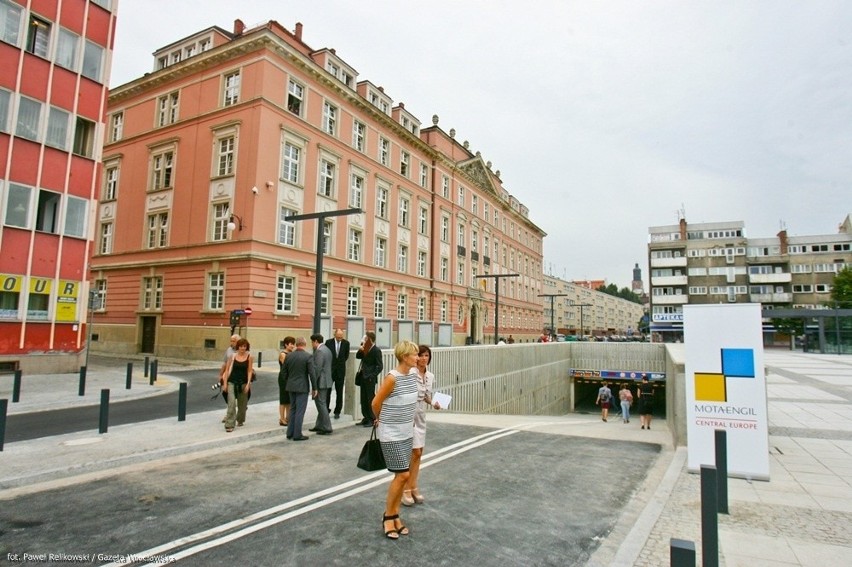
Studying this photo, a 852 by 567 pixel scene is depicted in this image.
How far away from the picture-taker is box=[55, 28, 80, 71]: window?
62.4ft

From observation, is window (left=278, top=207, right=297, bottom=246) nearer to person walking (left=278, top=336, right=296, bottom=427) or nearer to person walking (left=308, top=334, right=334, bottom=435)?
person walking (left=278, top=336, right=296, bottom=427)

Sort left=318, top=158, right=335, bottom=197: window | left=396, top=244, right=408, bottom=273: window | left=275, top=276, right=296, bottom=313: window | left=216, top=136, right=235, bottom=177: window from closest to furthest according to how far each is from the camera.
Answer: left=275, top=276, right=296, bottom=313: window < left=216, top=136, right=235, bottom=177: window < left=318, top=158, right=335, bottom=197: window < left=396, top=244, right=408, bottom=273: window

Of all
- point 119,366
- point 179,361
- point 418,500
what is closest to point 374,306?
point 179,361

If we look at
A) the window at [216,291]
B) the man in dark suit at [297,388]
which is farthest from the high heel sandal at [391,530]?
the window at [216,291]

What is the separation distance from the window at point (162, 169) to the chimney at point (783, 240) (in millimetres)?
73257

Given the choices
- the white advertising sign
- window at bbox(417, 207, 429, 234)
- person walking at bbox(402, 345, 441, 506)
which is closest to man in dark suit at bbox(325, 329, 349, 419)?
person walking at bbox(402, 345, 441, 506)

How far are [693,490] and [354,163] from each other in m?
28.8

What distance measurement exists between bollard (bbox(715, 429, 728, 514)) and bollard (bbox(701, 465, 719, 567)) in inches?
71.4

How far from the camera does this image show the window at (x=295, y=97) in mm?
27375

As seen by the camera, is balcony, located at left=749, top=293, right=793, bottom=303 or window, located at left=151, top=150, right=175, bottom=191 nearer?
window, located at left=151, top=150, right=175, bottom=191

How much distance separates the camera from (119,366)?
22.4 m

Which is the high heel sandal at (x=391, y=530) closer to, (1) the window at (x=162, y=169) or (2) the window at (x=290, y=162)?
(2) the window at (x=290, y=162)

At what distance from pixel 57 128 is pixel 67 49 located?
10.9 feet

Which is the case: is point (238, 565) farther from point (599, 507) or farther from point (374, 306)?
point (374, 306)
